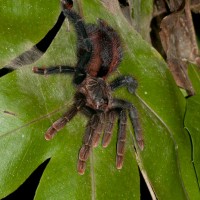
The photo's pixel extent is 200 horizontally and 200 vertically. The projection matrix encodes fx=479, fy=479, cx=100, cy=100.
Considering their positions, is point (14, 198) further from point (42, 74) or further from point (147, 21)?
point (147, 21)

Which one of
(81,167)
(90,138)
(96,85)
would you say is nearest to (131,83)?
(96,85)

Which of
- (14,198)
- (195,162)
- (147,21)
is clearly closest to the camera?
(195,162)

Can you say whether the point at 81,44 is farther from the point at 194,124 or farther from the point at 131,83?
the point at 194,124

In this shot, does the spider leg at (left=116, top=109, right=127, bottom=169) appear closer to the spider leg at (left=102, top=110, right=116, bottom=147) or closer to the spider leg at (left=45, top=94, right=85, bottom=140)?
the spider leg at (left=102, top=110, right=116, bottom=147)

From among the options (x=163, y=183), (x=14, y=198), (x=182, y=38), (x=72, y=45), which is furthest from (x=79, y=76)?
(x=182, y=38)

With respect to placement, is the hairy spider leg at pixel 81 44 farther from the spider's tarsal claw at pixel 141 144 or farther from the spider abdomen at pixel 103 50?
the spider's tarsal claw at pixel 141 144

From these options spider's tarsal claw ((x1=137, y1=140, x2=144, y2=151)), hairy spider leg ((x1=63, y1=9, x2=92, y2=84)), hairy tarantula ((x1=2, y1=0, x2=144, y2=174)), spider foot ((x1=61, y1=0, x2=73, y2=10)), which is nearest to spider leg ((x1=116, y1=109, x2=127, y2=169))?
hairy tarantula ((x1=2, y1=0, x2=144, y2=174))
